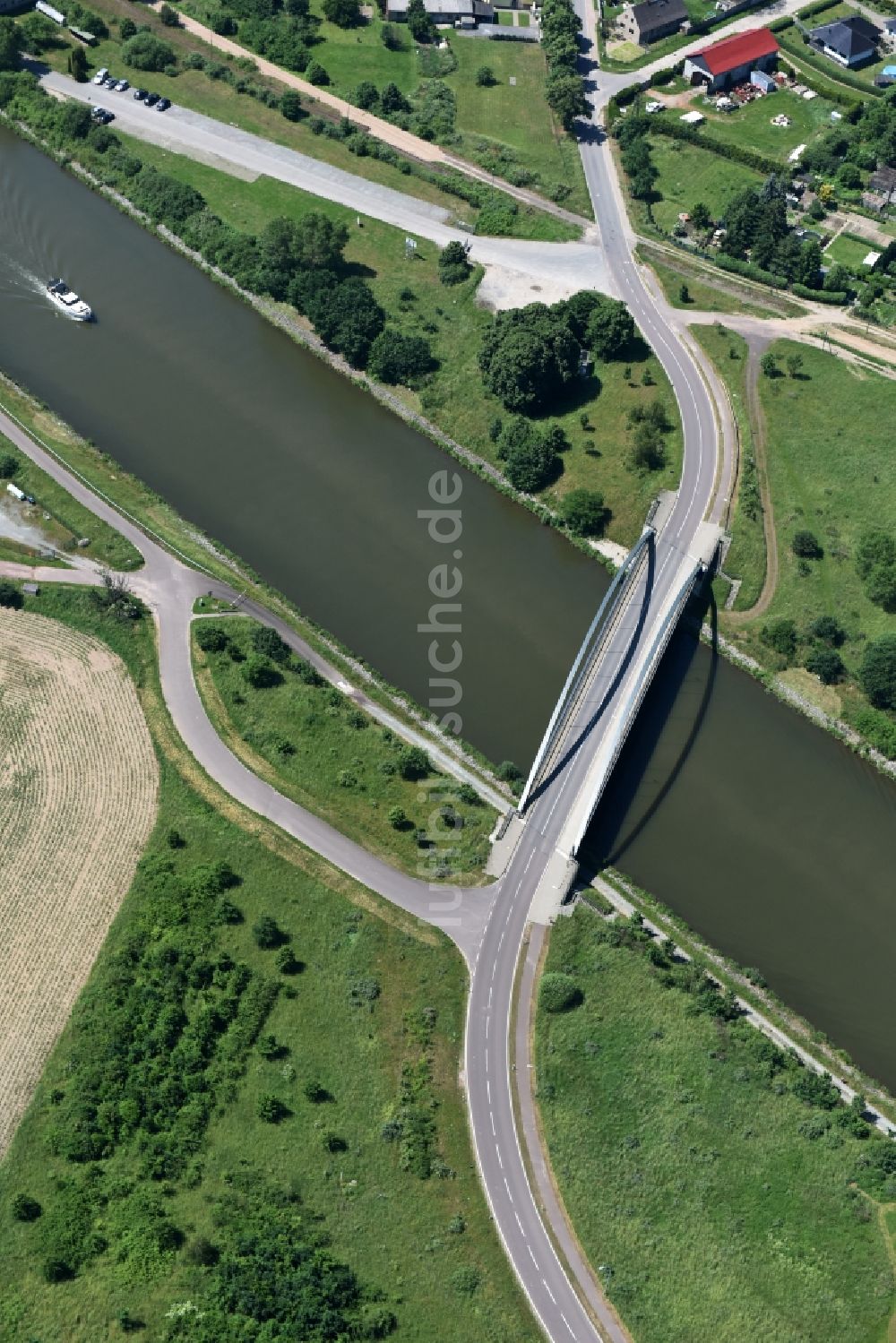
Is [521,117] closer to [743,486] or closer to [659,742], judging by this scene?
[743,486]

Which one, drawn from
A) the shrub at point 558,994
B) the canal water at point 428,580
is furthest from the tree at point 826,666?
the shrub at point 558,994

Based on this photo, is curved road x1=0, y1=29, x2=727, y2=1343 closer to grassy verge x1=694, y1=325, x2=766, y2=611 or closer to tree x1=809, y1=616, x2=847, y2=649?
grassy verge x1=694, y1=325, x2=766, y2=611

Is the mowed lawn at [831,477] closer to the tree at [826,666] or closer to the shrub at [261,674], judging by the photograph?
the tree at [826,666]

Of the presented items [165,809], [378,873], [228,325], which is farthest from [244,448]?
[378,873]

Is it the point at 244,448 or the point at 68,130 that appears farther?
the point at 68,130

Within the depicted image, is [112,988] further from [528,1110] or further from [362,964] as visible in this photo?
[528,1110]

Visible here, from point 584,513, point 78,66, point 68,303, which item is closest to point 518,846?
point 584,513

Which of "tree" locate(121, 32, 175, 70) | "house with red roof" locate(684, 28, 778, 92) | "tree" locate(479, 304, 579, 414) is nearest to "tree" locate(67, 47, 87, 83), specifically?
"tree" locate(121, 32, 175, 70)

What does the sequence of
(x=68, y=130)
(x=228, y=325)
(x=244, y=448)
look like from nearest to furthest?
(x=244, y=448), (x=228, y=325), (x=68, y=130)
